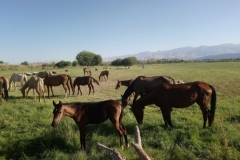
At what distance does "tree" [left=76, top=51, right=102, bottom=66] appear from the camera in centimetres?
8054

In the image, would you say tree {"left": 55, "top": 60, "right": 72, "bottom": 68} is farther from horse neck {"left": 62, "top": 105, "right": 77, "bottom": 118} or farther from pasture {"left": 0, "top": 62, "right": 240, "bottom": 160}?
horse neck {"left": 62, "top": 105, "right": 77, "bottom": 118}

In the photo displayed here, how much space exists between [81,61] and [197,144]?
254 feet

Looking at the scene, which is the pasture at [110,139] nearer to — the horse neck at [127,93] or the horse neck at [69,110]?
the horse neck at [69,110]

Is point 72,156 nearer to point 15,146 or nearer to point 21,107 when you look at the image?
point 15,146

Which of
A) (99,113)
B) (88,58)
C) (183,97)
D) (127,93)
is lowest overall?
(127,93)

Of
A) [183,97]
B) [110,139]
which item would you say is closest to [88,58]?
[183,97]

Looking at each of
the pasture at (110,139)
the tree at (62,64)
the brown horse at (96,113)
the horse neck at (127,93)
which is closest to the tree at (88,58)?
the tree at (62,64)

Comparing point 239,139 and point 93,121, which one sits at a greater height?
point 93,121

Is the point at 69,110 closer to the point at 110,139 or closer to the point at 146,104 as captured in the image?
the point at 110,139

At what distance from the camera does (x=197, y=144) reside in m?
5.39

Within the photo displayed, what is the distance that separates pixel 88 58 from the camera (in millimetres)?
81375

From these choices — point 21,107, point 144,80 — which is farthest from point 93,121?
point 144,80

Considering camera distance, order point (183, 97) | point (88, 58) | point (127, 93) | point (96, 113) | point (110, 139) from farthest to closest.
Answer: point (88, 58), point (127, 93), point (183, 97), point (110, 139), point (96, 113)

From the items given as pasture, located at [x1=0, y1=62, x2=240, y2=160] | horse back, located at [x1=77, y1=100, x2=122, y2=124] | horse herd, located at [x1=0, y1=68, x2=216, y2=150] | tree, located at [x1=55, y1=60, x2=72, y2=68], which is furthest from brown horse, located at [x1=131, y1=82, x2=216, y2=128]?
tree, located at [x1=55, y1=60, x2=72, y2=68]
